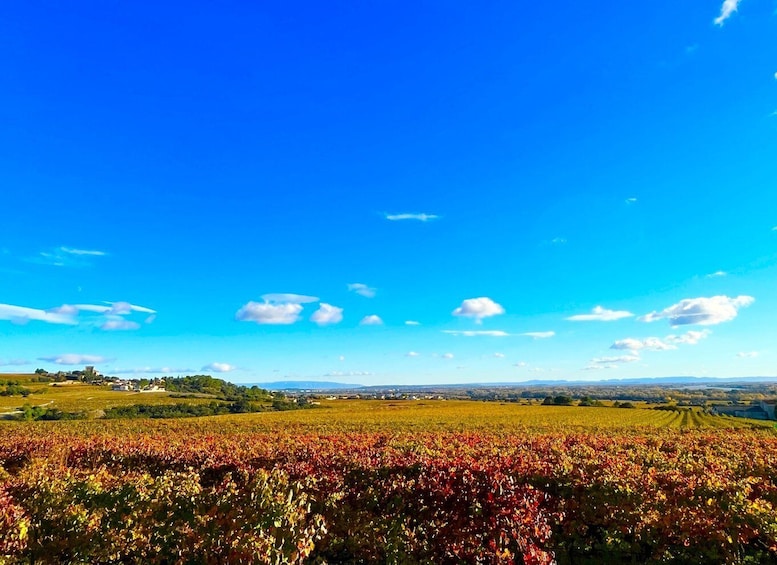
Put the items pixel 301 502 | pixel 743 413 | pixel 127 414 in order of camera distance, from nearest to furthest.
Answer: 1. pixel 301 502
2. pixel 127 414
3. pixel 743 413

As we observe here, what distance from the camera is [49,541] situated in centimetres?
695

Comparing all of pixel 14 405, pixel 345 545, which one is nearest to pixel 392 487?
pixel 345 545

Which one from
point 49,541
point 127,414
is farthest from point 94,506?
point 127,414

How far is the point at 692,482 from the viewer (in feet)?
28.0

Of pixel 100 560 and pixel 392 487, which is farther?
pixel 392 487

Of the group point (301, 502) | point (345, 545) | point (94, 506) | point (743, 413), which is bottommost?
point (743, 413)

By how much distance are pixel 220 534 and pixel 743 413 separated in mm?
143772

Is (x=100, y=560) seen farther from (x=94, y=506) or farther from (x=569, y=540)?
(x=569, y=540)

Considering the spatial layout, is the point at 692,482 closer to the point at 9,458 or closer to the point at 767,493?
the point at 767,493

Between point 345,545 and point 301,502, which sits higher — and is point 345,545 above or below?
below

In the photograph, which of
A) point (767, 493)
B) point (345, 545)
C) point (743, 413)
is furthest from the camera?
point (743, 413)

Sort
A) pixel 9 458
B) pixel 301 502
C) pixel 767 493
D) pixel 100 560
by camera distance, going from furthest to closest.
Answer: pixel 9 458 < pixel 767 493 < pixel 100 560 < pixel 301 502

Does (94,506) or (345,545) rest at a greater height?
(94,506)

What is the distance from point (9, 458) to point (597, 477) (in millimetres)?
22460
